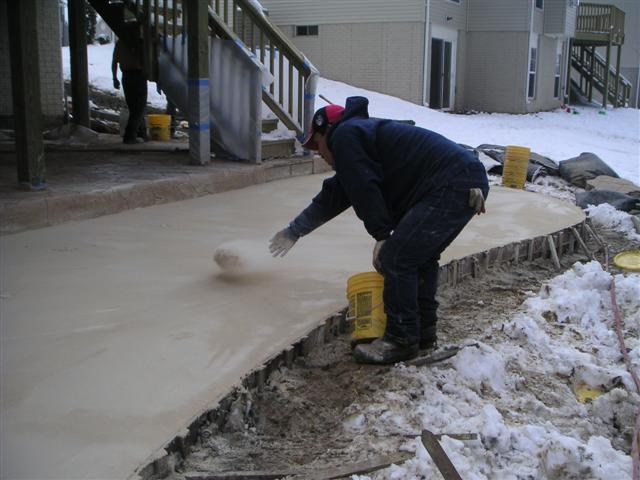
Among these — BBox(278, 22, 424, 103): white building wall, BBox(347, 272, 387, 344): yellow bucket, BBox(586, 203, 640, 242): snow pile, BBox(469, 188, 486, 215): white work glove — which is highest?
BBox(278, 22, 424, 103): white building wall

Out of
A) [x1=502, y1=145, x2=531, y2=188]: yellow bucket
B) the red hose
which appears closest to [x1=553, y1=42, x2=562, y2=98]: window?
[x1=502, y1=145, x2=531, y2=188]: yellow bucket

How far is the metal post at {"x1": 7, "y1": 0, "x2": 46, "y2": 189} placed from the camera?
17.5 feet

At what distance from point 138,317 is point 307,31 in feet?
59.5

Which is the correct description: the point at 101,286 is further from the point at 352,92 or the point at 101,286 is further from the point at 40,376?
the point at 352,92

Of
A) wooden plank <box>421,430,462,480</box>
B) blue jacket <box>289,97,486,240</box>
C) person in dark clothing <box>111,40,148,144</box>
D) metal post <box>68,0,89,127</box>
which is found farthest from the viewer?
metal post <box>68,0,89,127</box>

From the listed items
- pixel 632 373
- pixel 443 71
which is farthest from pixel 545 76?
pixel 632 373

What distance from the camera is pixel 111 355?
311 centimetres

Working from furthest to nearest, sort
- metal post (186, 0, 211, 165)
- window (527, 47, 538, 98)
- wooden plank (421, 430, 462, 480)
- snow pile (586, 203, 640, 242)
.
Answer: window (527, 47, 538, 98) < metal post (186, 0, 211, 165) < snow pile (586, 203, 640, 242) < wooden plank (421, 430, 462, 480)

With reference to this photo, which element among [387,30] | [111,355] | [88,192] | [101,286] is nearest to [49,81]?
[88,192]

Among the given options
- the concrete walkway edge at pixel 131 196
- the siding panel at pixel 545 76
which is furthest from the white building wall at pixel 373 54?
the concrete walkway edge at pixel 131 196

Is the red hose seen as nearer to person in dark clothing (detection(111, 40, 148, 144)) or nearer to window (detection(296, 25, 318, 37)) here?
person in dark clothing (detection(111, 40, 148, 144))

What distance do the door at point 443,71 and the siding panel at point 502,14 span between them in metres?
1.17

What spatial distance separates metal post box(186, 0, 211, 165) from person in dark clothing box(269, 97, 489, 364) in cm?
453

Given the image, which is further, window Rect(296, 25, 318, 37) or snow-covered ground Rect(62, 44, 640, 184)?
window Rect(296, 25, 318, 37)
